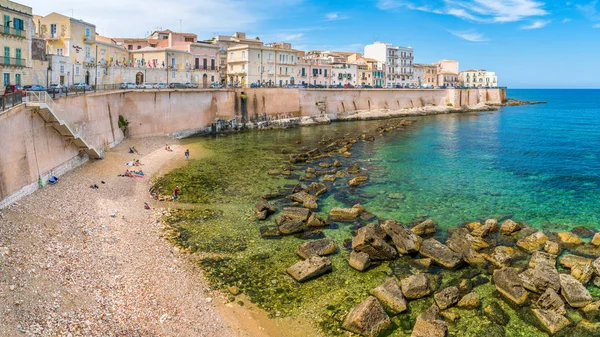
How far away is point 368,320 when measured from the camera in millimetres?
12047

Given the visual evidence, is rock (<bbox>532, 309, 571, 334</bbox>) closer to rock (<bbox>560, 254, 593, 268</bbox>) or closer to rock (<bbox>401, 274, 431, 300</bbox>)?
rock (<bbox>401, 274, 431, 300</bbox>)

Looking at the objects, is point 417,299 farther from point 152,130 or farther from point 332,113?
point 332,113

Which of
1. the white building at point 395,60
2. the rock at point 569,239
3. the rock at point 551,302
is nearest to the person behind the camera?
the rock at point 551,302

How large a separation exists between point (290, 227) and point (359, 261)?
14.0ft

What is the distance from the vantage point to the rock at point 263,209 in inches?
812

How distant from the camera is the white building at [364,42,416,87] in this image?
9912 centimetres

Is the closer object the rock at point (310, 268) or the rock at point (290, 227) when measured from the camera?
the rock at point (310, 268)

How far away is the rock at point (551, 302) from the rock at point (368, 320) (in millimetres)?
5035

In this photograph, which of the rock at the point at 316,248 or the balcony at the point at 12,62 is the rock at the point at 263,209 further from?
the balcony at the point at 12,62

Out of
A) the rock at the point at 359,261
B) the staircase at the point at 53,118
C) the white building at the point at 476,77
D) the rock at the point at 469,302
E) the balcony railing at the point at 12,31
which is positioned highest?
the white building at the point at 476,77

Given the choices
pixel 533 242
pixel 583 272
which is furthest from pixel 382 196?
pixel 583 272

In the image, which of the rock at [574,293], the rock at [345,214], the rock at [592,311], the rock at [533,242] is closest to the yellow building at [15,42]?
the rock at [345,214]

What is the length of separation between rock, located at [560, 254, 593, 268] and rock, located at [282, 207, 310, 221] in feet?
34.7

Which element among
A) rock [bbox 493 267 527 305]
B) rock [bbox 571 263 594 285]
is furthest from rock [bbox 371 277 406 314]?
rock [bbox 571 263 594 285]
